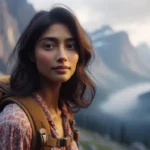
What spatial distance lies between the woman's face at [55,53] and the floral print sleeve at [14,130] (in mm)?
121

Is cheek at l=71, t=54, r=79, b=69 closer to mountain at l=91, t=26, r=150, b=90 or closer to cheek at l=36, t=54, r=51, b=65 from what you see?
cheek at l=36, t=54, r=51, b=65

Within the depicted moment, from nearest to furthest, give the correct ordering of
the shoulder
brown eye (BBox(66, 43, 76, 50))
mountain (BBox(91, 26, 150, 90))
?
the shoulder
brown eye (BBox(66, 43, 76, 50))
mountain (BBox(91, 26, 150, 90))

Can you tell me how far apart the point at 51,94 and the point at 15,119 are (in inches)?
6.3

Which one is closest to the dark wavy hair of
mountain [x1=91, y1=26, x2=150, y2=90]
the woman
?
the woman

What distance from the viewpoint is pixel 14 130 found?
0.55 meters

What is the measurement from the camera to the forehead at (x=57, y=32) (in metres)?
0.64

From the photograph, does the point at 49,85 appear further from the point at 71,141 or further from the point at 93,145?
the point at 93,145

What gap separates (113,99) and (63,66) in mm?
2124

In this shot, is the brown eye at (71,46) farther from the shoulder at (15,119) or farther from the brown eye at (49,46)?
the shoulder at (15,119)

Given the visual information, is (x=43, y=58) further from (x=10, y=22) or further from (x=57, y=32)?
(x=10, y=22)

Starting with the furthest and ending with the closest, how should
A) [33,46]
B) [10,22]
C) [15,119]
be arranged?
[10,22] < [33,46] < [15,119]

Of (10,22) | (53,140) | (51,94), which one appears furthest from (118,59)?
(53,140)

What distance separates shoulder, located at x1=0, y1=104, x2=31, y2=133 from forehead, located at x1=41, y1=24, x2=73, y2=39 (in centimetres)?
17

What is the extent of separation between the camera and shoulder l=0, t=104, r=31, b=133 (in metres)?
0.55
